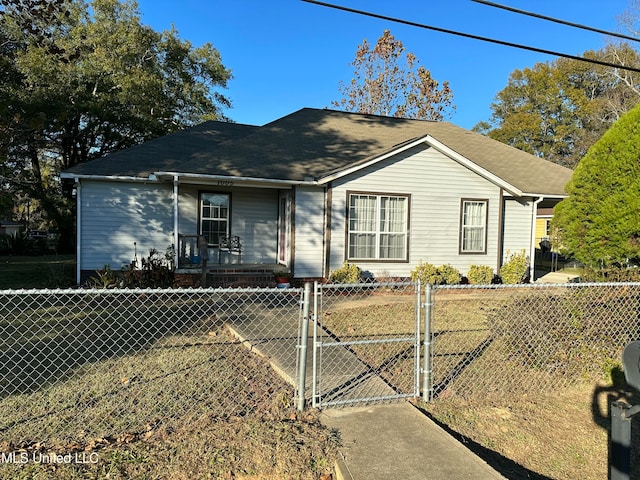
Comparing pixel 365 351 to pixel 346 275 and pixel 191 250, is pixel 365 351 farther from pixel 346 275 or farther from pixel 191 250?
pixel 191 250

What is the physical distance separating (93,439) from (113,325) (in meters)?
4.36

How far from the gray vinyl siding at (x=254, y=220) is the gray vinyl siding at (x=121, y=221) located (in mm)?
961

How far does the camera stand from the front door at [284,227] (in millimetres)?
12672

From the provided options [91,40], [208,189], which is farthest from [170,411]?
[91,40]

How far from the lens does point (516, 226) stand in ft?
47.5

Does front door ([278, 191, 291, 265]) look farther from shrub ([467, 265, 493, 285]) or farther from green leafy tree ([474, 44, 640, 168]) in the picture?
green leafy tree ([474, 44, 640, 168])

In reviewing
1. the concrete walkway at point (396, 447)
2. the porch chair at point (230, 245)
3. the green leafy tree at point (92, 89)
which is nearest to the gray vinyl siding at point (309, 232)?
the porch chair at point (230, 245)

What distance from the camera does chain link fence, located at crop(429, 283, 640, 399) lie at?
5.18 meters

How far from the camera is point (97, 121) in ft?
80.7

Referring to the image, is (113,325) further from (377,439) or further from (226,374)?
(377,439)

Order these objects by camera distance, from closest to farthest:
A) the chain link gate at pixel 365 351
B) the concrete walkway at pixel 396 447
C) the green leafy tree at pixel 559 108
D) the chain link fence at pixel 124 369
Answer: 1. the concrete walkway at pixel 396 447
2. the chain link fence at pixel 124 369
3. the chain link gate at pixel 365 351
4. the green leafy tree at pixel 559 108

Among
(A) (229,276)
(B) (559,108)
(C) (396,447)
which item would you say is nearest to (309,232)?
(A) (229,276)

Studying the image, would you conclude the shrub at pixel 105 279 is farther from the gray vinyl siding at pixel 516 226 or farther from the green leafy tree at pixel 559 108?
the green leafy tree at pixel 559 108

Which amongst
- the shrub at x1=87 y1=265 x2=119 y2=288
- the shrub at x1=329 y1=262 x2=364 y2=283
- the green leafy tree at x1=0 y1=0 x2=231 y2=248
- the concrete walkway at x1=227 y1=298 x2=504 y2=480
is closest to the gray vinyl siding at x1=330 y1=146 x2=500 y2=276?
the shrub at x1=329 y1=262 x2=364 y2=283
